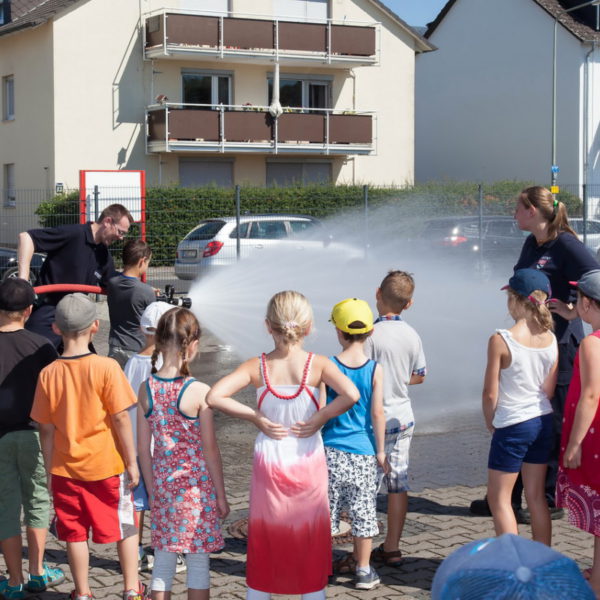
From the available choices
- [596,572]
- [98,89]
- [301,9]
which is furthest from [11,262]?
[301,9]

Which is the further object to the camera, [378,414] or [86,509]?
[378,414]

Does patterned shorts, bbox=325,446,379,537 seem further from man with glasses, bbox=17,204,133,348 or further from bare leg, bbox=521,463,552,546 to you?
man with glasses, bbox=17,204,133,348

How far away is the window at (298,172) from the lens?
1319 inches

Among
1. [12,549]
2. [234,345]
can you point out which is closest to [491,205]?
[234,345]

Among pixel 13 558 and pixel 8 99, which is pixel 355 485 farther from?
pixel 8 99

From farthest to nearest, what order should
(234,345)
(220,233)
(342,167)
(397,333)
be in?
(342,167), (220,233), (234,345), (397,333)

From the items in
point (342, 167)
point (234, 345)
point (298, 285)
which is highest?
point (342, 167)

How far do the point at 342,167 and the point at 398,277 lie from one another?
29.6m

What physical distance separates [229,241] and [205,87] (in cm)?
1506

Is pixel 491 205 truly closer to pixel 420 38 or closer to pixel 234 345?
pixel 234 345

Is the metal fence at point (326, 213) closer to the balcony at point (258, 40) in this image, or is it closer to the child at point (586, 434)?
the balcony at point (258, 40)

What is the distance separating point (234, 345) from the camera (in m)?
13.1

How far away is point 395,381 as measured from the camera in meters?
5.22

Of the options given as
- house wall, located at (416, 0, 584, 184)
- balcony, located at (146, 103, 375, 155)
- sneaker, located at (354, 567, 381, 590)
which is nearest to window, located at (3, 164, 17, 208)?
balcony, located at (146, 103, 375, 155)
